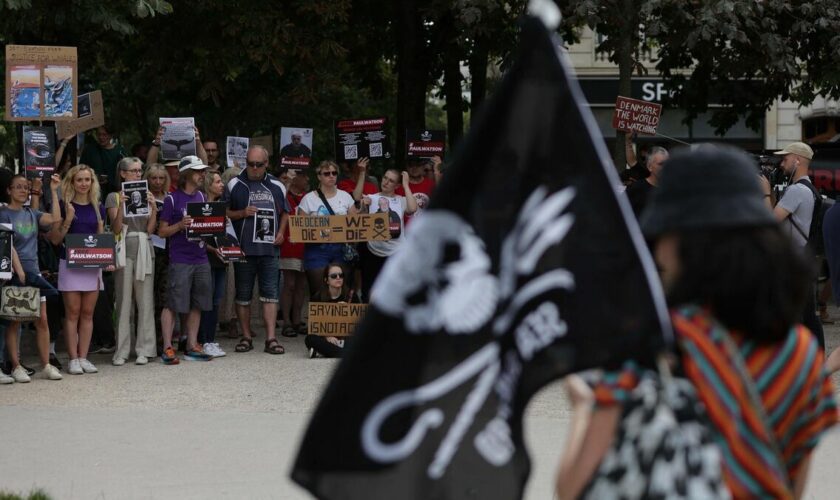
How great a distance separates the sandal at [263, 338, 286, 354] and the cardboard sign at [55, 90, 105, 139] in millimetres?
2811

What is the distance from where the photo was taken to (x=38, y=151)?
1200cm

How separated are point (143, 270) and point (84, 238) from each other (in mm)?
917

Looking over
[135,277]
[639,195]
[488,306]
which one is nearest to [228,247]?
[135,277]

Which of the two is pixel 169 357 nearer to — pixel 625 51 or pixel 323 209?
pixel 323 209

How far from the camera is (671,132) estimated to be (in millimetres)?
38688

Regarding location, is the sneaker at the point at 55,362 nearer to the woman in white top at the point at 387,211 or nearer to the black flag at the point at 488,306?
the woman in white top at the point at 387,211

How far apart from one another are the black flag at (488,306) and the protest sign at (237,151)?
11.2 metres

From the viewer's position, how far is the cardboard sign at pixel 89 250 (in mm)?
11477

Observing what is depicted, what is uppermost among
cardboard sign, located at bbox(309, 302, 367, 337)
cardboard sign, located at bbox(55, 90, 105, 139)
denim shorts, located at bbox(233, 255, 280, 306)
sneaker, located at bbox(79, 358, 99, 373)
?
cardboard sign, located at bbox(55, 90, 105, 139)

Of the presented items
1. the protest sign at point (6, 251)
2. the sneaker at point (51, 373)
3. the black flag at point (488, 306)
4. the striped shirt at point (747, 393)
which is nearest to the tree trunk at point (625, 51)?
the sneaker at point (51, 373)

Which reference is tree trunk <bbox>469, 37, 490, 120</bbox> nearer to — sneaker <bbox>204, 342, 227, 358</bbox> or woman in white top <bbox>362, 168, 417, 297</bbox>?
woman in white top <bbox>362, 168, 417, 297</bbox>

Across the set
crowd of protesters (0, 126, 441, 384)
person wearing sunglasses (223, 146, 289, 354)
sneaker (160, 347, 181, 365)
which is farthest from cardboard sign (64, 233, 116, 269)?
person wearing sunglasses (223, 146, 289, 354)

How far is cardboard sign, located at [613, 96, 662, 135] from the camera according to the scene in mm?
15383

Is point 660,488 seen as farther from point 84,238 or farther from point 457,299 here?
point 84,238
